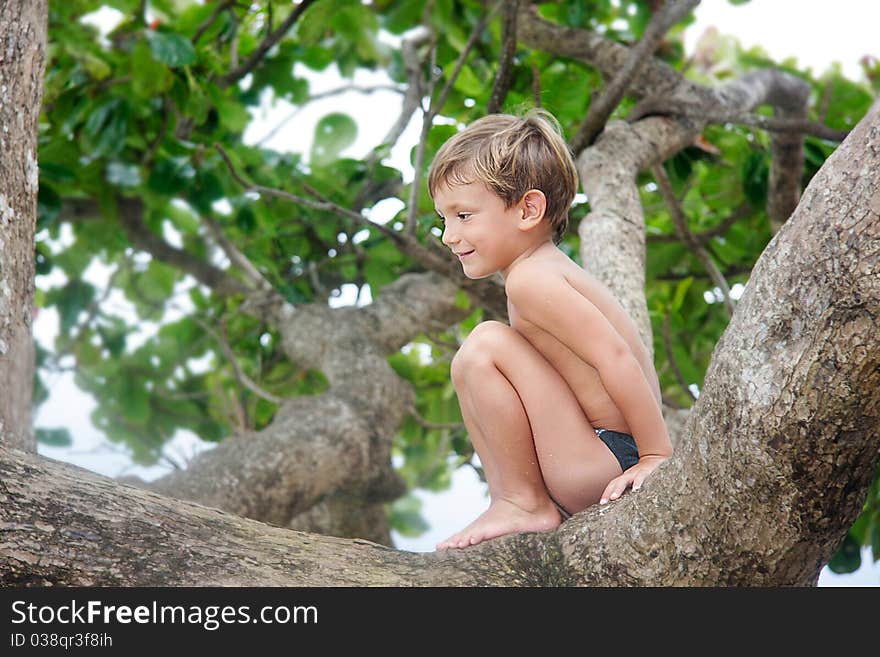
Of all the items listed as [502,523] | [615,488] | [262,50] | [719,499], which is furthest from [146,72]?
[719,499]

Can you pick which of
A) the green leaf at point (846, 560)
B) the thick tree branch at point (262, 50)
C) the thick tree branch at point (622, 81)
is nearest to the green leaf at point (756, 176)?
the thick tree branch at point (622, 81)

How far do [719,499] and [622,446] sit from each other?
18.4 inches

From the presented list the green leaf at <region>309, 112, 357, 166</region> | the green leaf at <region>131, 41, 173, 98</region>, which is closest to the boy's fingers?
the green leaf at <region>131, 41, 173, 98</region>

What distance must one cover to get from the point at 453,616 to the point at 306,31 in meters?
2.57

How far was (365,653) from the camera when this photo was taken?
1.29m

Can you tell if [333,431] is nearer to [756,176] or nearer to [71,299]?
[756,176]

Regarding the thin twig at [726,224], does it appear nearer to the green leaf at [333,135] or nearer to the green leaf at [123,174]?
the green leaf at [333,135]

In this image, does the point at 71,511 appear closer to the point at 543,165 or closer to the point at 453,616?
the point at 453,616

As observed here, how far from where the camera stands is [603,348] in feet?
5.74

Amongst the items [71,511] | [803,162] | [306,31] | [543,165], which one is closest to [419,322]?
[306,31]

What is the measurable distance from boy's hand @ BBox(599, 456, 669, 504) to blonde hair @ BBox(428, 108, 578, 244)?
52 centimetres

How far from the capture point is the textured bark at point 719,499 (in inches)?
47.3

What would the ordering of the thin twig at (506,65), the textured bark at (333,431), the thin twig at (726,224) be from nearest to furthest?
1. the thin twig at (506,65)
2. the textured bark at (333,431)
3. the thin twig at (726,224)

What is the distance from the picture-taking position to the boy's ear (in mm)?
1877
